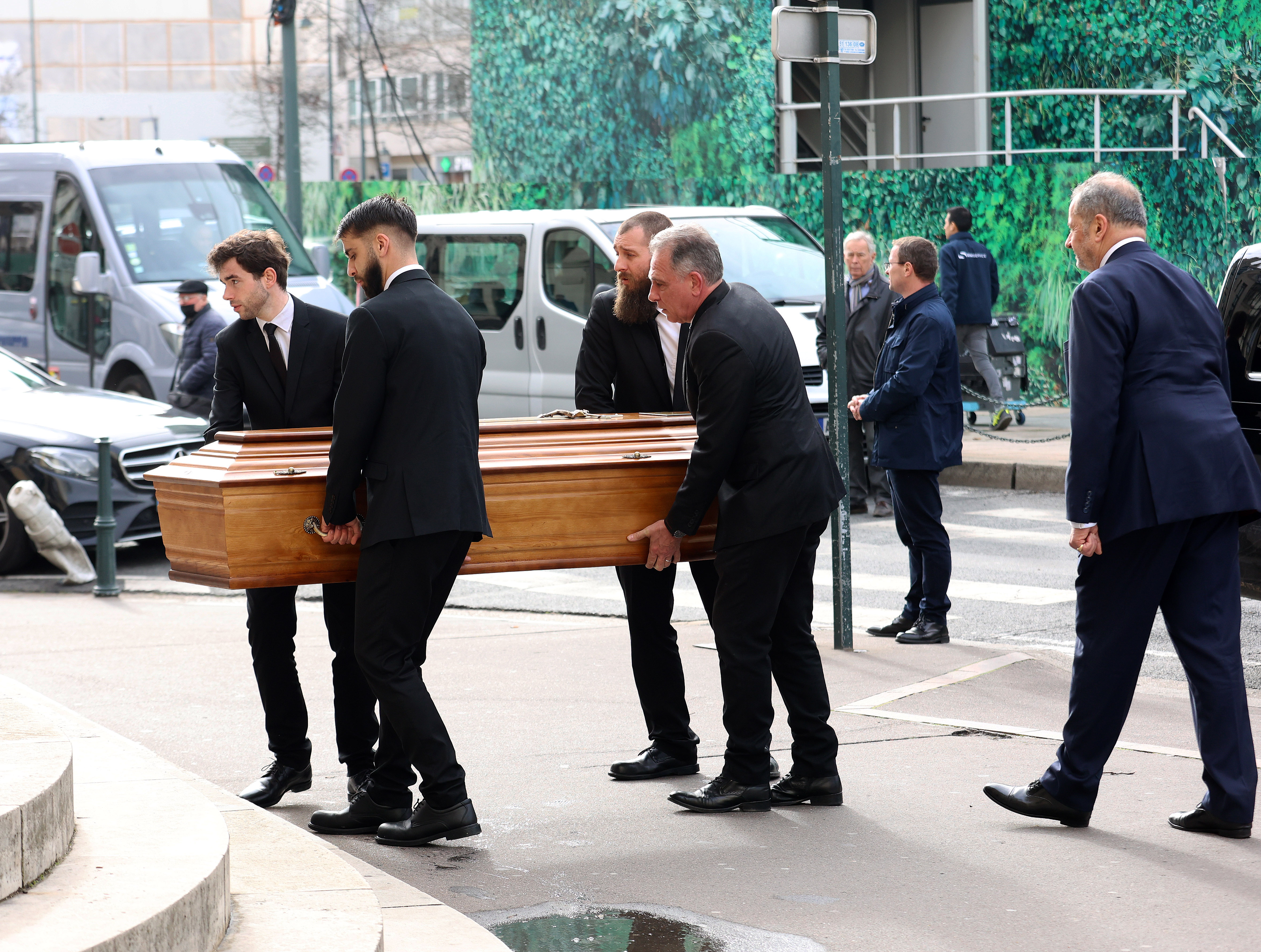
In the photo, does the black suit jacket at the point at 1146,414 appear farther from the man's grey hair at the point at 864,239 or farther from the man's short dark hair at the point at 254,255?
the man's grey hair at the point at 864,239

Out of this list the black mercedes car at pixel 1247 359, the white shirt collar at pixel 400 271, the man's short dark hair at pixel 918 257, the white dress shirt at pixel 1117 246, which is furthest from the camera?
the man's short dark hair at pixel 918 257

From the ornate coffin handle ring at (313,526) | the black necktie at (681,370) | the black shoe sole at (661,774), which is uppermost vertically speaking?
the black necktie at (681,370)

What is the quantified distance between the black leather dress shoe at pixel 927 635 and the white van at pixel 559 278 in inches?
214

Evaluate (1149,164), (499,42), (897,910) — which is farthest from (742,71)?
(897,910)

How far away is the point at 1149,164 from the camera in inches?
768

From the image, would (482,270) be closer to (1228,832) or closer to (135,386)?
(135,386)

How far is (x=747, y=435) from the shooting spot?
5582 millimetres

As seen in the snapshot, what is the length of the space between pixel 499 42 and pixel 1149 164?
1318cm

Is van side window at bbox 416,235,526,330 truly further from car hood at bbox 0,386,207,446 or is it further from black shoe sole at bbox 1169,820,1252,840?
black shoe sole at bbox 1169,820,1252,840

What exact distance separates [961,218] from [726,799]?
11991 mm

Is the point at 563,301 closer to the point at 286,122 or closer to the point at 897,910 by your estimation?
the point at 286,122

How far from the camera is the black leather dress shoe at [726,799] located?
5695mm

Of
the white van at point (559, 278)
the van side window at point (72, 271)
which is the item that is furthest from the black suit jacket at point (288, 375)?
the van side window at point (72, 271)

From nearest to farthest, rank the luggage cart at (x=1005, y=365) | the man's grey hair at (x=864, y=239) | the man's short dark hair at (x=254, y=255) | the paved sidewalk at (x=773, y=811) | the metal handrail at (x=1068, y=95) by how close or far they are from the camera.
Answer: the paved sidewalk at (x=773, y=811), the man's short dark hair at (x=254, y=255), the man's grey hair at (x=864, y=239), the luggage cart at (x=1005, y=365), the metal handrail at (x=1068, y=95)
